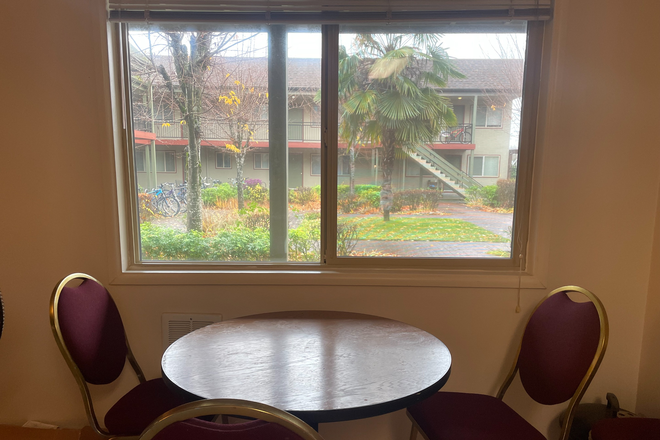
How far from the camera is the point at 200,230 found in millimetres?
1917

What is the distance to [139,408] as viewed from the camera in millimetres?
1383

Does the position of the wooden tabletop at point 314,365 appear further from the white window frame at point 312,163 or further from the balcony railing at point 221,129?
the balcony railing at point 221,129

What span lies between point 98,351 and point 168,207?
A: 28.8 inches

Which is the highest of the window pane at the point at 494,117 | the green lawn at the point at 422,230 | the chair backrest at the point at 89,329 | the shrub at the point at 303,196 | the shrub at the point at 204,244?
the window pane at the point at 494,117

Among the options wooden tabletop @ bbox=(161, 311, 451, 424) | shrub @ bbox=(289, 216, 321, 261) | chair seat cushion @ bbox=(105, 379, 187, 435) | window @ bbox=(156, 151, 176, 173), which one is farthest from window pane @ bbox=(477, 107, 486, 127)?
chair seat cushion @ bbox=(105, 379, 187, 435)

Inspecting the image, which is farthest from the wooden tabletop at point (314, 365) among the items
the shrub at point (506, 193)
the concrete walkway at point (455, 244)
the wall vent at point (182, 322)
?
the shrub at point (506, 193)

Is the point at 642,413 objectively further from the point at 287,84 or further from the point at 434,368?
→ the point at 287,84

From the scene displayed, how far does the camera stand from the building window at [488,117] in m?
1.80

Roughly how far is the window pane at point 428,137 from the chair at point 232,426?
1.23 metres

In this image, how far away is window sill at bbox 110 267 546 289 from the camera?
5.75 ft

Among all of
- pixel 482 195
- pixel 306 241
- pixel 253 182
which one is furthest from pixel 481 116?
pixel 253 182

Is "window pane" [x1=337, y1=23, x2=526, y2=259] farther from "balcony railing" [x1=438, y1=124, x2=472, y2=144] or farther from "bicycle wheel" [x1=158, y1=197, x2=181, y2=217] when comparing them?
"bicycle wheel" [x1=158, y1=197, x2=181, y2=217]

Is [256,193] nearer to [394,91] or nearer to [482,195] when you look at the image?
[394,91]

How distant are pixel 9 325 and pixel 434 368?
195 centimetres
